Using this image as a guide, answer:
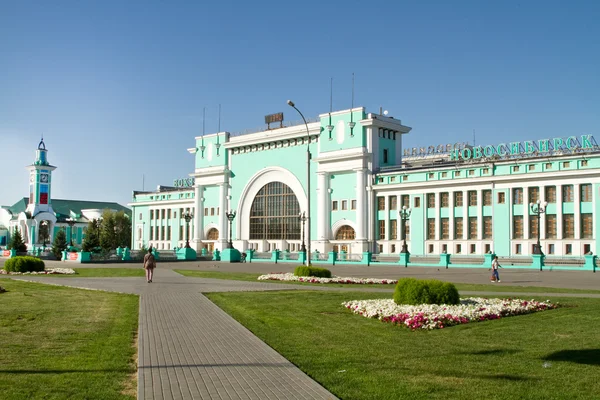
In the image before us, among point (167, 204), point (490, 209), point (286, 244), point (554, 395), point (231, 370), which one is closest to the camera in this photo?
point (554, 395)

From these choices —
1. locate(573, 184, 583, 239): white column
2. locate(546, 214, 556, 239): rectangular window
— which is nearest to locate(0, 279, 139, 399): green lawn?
locate(573, 184, 583, 239): white column

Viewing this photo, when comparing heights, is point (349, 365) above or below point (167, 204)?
below

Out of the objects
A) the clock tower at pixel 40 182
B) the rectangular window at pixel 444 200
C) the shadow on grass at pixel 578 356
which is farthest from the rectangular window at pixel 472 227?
the clock tower at pixel 40 182

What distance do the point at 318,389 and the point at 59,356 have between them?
4866mm

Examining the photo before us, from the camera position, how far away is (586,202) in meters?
55.5

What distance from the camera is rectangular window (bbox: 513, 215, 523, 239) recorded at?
197ft

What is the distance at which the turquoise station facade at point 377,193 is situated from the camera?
188ft

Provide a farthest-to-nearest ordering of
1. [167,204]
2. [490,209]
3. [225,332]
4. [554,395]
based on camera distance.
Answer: [167,204]
[490,209]
[225,332]
[554,395]

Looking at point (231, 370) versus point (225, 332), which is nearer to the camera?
point (231, 370)

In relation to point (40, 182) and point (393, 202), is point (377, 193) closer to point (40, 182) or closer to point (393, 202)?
point (393, 202)

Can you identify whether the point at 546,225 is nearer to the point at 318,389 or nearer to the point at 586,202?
the point at 586,202

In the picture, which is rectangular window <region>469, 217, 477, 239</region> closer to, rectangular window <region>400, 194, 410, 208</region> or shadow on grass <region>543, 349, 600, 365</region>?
rectangular window <region>400, 194, 410, 208</region>

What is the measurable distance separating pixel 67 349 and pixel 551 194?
181 feet

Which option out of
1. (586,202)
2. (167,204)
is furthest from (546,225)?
(167,204)
